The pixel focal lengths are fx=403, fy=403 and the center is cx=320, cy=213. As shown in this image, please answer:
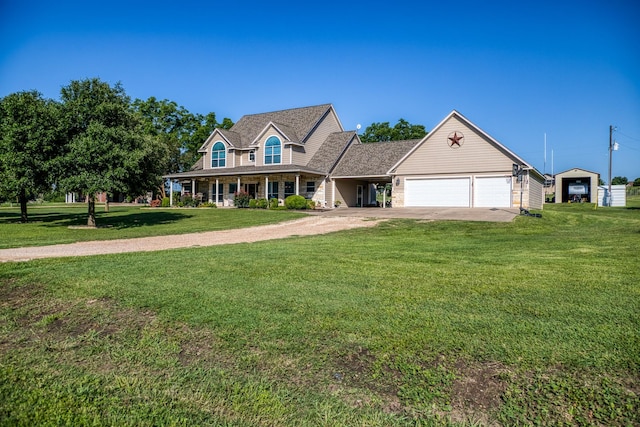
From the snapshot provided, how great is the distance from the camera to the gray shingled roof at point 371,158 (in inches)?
1190

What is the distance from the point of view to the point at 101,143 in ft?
58.0

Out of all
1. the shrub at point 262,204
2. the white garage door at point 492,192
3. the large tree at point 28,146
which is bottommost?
the shrub at point 262,204

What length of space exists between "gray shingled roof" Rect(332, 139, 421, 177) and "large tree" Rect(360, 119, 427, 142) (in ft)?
89.7

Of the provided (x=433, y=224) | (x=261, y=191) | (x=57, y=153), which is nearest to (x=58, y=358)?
(x=433, y=224)

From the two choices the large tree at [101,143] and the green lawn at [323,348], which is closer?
the green lawn at [323,348]

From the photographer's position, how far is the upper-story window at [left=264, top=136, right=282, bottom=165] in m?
32.0

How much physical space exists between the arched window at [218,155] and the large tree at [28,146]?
16.7m

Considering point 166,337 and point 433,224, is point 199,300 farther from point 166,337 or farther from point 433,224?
point 433,224

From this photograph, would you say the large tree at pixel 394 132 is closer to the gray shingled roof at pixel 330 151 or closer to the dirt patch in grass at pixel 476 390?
the gray shingled roof at pixel 330 151

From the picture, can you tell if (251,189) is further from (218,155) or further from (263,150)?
(218,155)

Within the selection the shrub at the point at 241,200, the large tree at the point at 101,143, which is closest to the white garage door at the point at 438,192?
the shrub at the point at 241,200

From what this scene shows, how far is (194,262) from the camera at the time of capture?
7.80 meters

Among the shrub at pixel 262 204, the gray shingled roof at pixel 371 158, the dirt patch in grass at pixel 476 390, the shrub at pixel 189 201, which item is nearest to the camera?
the dirt patch in grass at pixel 476 390

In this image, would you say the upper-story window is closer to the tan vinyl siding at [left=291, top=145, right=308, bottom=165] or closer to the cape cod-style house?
the cape cod-style house
